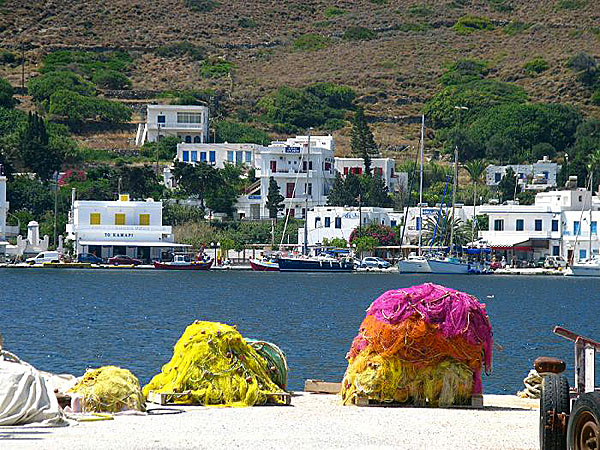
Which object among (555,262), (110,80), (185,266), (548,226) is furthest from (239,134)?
(548,226)

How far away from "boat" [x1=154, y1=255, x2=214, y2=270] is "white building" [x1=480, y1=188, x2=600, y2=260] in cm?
2295

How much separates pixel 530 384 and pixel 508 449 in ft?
23.2

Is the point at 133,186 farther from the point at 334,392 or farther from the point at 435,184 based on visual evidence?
the point at 334,392

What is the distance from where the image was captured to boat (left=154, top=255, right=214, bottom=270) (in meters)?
112

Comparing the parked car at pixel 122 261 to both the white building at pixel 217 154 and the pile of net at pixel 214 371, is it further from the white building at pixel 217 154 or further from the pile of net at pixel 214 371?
the pile of net at pixel 214 371

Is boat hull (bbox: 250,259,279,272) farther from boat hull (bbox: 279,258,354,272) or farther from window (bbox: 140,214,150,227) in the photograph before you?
window (bbox: 140,214,150,227)

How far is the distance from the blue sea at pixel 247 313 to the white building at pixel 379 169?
24335mm

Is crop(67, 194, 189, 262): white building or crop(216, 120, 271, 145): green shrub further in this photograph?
crop(216, 120, 271, 145): green shrub

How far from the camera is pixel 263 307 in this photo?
69.1 m

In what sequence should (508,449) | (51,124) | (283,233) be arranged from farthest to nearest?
(51,124)
(283,233)
(508,449)

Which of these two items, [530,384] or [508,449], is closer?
[508,449]

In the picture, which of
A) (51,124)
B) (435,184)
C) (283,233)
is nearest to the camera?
(283,233)

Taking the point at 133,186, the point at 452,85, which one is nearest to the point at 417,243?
the point at 133,186

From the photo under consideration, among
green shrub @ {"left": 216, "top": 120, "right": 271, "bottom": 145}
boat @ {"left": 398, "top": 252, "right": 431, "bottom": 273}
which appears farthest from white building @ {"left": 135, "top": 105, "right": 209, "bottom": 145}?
boat @ {"left": 398, "top": 252, "right": 431, "bottom": 273}
